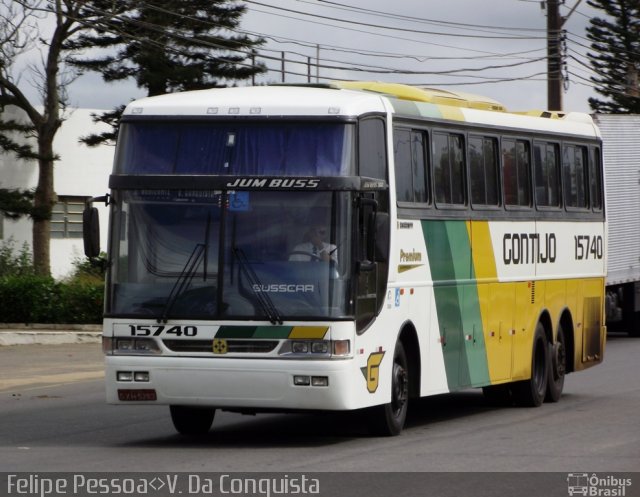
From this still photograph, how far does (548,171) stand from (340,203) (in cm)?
608

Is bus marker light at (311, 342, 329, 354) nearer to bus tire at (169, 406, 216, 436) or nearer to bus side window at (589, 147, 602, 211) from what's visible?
bus tire at (169, 406, 216, 436)

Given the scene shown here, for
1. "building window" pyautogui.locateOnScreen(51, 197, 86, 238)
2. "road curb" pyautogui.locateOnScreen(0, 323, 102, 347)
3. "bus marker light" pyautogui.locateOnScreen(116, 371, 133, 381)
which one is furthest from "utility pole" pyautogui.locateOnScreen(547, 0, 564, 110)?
"bus marker light" pyautogui.locateOnScreen(116, 371, 133, 381)

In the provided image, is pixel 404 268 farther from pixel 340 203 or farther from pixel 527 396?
pixel 527 396

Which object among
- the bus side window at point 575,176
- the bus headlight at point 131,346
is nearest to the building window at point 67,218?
the bus side window at point 575,176

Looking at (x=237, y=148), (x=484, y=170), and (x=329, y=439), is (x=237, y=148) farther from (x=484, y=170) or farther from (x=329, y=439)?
(x=484, y=170)

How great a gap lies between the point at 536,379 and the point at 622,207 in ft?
41.9

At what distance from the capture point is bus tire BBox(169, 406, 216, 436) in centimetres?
1460

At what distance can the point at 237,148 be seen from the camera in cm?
1367

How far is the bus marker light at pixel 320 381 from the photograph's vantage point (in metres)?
13.0

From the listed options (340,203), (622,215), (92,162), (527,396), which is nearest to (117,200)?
(340,203)

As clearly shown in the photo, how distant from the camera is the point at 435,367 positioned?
15.3 meters

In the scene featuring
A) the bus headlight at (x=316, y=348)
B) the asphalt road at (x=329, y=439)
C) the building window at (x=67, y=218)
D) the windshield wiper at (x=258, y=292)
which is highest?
the building window at (x=67, y=218)

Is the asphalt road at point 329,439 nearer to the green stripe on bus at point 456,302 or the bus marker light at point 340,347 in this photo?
the green stripe on bus at point 456,302

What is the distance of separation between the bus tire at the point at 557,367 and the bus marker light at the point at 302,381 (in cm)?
629
